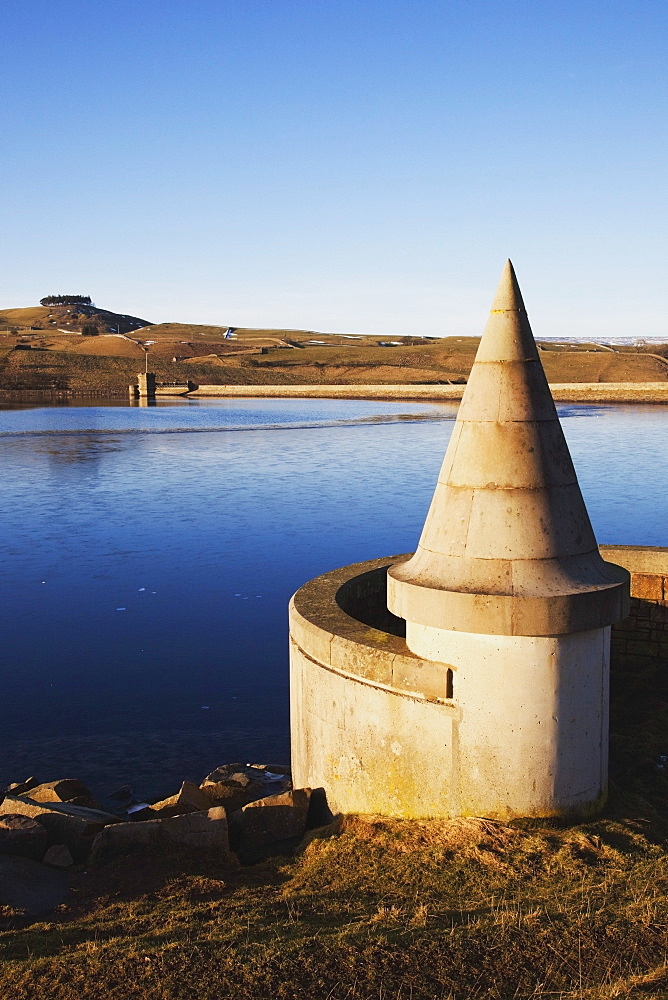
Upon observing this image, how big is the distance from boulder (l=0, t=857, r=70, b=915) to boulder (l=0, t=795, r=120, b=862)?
0.42 m

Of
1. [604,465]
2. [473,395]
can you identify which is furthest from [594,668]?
[604,465]

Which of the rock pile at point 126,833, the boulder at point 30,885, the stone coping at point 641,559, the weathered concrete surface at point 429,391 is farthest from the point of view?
the weathered concrete surface at point 429,391

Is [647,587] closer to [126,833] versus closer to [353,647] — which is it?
Answer: [353,647]

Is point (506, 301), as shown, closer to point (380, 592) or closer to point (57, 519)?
point (380, 592)

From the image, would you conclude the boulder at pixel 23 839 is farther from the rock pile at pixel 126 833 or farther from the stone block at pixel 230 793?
the stone block at pixel 230 793

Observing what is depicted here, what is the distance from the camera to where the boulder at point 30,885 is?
6059 mm

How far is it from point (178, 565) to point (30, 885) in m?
13.6

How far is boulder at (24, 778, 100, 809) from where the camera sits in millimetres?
8461

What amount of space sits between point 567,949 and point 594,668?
2.23 meters

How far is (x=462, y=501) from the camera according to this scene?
268 inches

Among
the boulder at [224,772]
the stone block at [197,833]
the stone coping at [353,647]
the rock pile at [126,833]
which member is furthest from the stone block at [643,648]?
the stone block at [197,833]

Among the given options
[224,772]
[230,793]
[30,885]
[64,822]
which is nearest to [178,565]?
[224,772]

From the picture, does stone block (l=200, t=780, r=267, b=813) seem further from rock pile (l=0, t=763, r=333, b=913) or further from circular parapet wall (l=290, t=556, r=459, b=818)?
circular parapet wall (l=290, t=556, r=459, b=818)

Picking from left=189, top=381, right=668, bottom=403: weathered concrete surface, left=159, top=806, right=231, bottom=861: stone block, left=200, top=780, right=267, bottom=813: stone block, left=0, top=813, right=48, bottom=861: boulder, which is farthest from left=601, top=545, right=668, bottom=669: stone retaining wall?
left=189, top=381, right=668, bottom=403: weathered concrete surface
